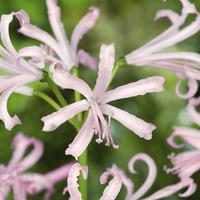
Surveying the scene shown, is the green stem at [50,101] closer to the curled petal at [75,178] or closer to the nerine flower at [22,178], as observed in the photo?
the curled petal at [75,178]

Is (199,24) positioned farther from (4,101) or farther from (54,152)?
(54,152)

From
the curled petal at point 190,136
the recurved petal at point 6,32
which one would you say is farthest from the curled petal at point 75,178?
the curled petal at point 190,136

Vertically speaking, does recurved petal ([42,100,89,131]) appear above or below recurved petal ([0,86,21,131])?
below

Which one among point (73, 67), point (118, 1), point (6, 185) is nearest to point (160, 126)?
point (118, 1)

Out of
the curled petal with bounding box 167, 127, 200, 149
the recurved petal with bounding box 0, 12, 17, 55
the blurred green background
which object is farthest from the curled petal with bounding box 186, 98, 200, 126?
A: the blurred green background

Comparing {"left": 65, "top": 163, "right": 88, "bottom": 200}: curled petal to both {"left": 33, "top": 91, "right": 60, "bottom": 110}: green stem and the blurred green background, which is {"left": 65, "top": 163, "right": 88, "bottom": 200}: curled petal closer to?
{"left": 33, "top": 91, "right": 60, "bottom": 110}: green stem

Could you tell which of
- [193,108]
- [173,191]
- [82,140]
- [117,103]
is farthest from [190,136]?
[117,103]
